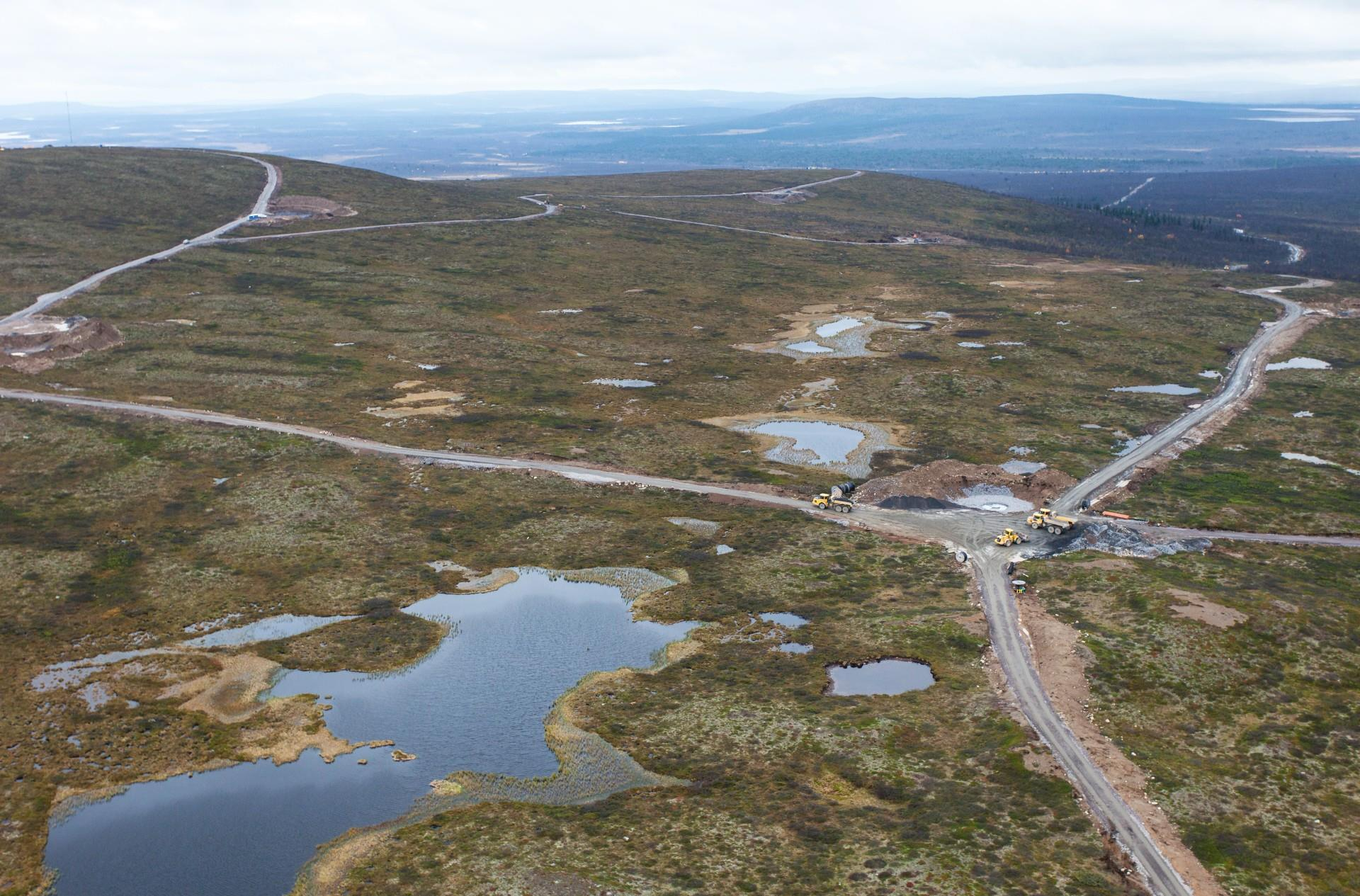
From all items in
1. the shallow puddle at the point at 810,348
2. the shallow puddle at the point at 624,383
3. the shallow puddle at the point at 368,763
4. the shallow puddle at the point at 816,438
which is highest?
the shallow puddle at the point at 810,348

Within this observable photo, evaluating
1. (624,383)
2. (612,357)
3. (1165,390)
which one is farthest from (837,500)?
(1165,390)

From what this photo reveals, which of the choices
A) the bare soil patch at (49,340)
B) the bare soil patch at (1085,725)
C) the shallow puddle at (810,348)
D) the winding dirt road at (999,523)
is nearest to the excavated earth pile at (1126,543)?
the winding dirt road at (999,523)

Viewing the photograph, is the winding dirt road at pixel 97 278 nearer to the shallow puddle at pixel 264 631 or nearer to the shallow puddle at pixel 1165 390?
the shallow puddle at pixel 264 631

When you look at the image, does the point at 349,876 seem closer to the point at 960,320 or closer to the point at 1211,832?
the point at 1211,832

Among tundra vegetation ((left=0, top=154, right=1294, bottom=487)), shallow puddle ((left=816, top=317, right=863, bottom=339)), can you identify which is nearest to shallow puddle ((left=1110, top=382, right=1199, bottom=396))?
tundra vegetation ((left=0, top=154, right=1294, bottom=487))

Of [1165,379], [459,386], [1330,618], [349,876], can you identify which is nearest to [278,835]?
[349,876]

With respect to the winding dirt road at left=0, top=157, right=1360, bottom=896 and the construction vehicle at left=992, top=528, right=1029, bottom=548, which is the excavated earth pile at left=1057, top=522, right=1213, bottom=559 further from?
the construction vehicle at left=992, top=528, right=1029, bottom=548
